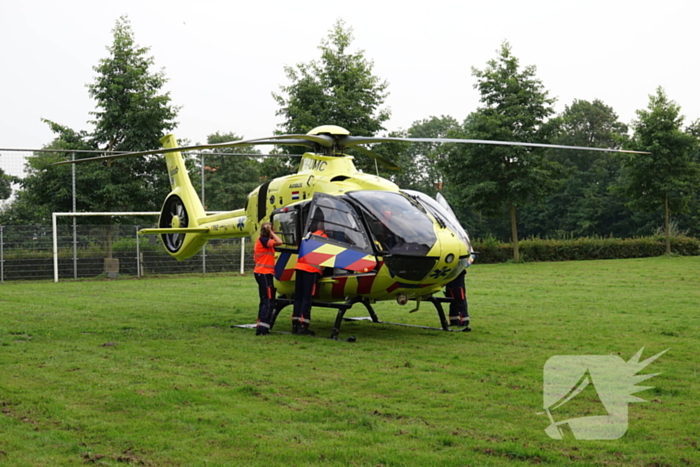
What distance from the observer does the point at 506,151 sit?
33188 millimetres

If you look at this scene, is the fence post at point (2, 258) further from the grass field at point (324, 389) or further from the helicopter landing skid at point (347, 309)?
the helicopter landing skid at point (347, 309)

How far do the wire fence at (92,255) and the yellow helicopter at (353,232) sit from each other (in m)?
13.4

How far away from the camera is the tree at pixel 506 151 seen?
32.8 metres

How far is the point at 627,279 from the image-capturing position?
71.4 feet

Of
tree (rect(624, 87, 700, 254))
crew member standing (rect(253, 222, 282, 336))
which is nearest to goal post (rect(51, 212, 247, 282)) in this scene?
crew member standing (rect(253, 222, 282, 336))

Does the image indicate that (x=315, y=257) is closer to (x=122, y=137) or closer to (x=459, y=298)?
(x=459, y=298)

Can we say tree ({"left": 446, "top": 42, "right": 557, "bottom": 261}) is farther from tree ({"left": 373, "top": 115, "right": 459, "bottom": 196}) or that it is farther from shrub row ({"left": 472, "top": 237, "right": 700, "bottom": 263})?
tree ({"left": 373, "top": 115, "right": 459, "bottom": 196})

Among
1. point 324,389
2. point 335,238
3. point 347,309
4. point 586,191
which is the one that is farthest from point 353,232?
point 586,191

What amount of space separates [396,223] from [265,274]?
7.47 ft

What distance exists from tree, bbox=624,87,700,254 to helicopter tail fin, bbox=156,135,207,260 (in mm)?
25408

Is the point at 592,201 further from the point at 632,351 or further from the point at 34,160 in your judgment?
the point at 632,351

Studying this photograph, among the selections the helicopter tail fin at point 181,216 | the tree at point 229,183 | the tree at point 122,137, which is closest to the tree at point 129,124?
the tree at point 122,137

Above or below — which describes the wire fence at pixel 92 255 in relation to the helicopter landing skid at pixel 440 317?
above

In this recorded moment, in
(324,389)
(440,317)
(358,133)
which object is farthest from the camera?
(358,133)
